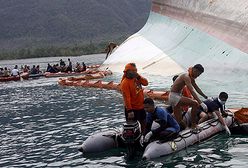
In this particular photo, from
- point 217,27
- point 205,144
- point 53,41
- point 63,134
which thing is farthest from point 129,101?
point 53,41

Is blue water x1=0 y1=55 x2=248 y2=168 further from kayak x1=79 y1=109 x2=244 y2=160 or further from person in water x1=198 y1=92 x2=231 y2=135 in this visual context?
person in water x1=198 y1=92 x2=231 y2=135

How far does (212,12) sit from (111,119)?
13.1 m

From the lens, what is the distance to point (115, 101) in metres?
24.4

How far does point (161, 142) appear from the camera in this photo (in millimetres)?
11984

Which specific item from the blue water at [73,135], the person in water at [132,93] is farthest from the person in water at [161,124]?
the blue water at [73,135]

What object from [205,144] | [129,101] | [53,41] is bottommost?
[205,144]

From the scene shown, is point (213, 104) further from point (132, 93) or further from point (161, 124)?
point (132, 93)

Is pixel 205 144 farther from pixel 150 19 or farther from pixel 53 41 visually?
pixel 53 41

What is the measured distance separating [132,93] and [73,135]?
4.64 m

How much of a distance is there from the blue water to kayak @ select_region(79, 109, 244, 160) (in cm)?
17

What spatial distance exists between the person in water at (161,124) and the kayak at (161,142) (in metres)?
0.20

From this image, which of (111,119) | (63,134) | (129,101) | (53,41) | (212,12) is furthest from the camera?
(53,41)

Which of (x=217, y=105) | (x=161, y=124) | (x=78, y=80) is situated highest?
(x=78, y=80)

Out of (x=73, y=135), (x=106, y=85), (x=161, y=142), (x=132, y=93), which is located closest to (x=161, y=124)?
(x=161, y=142)
